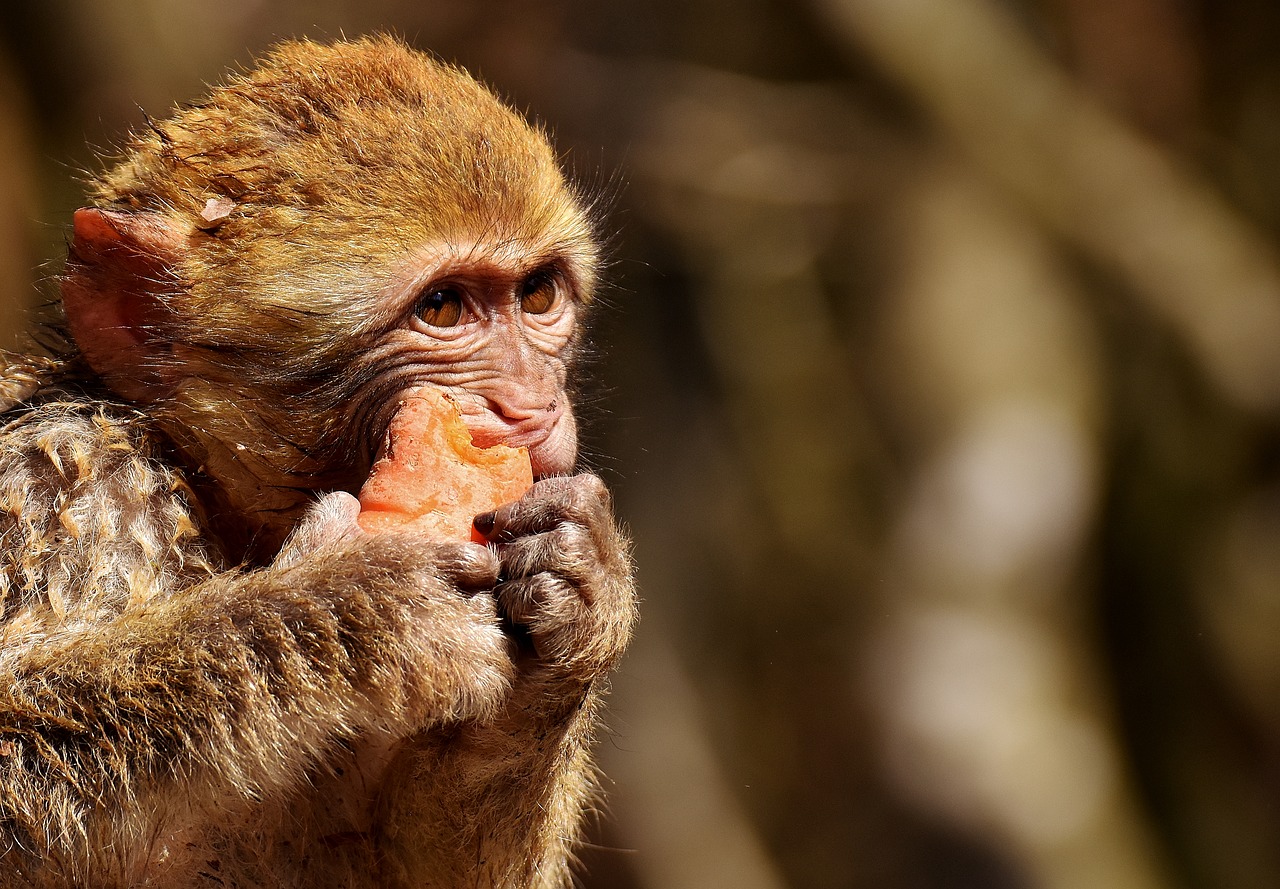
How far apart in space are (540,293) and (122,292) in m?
1.09

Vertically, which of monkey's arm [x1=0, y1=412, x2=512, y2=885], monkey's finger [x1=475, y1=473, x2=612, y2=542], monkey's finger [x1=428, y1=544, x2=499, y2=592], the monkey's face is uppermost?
the monkey's face

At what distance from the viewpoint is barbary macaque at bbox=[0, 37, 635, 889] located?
9.19ft

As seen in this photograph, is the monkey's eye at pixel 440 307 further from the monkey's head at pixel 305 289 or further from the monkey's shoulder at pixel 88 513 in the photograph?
the monkey's shoulder at pixel 88 513

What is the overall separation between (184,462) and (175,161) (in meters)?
0.77

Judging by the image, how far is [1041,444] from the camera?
812 cm

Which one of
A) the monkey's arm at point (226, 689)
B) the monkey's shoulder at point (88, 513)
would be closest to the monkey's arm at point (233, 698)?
the monkey's arm at point (226, 689)

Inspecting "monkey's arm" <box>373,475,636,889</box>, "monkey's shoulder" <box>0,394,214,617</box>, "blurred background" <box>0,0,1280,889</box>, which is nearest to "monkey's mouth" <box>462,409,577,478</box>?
"monkey's arm" <box>373,475,636,889</box>

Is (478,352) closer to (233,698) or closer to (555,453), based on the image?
(555,453)

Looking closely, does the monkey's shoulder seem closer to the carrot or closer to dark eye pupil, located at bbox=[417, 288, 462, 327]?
the carrot

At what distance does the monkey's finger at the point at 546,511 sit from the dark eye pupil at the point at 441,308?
65 cm

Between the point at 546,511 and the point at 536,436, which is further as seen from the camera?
the point at 536,436

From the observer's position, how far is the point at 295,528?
306cm

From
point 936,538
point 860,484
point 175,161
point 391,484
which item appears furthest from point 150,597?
point 860,484

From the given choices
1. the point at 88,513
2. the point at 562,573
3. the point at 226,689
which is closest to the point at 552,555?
the point at 562,573
